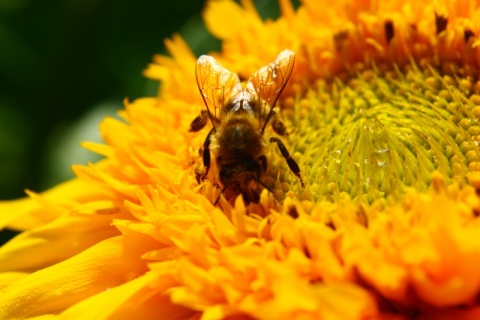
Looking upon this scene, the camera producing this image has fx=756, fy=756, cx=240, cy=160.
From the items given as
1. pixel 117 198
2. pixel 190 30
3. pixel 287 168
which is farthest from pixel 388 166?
pixel 190 30

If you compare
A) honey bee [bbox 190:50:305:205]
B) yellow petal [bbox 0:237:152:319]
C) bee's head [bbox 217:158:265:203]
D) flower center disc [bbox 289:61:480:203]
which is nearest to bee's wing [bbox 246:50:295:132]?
honey bee [bbox 190:50:305:205]

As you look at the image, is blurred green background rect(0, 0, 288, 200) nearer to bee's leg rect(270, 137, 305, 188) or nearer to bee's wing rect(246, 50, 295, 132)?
bee's wing rect(246, 50, 295, 132)

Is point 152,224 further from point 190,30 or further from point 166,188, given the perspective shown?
point 190,30

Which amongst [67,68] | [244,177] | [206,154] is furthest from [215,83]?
[67,68]

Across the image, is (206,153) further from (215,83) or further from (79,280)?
(79,280)

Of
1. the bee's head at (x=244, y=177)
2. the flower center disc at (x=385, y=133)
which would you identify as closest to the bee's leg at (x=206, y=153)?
the bee's head at (x=244, y=177)

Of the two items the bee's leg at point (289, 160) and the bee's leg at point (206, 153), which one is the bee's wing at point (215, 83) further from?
the bee's leg at point (289, 160)
